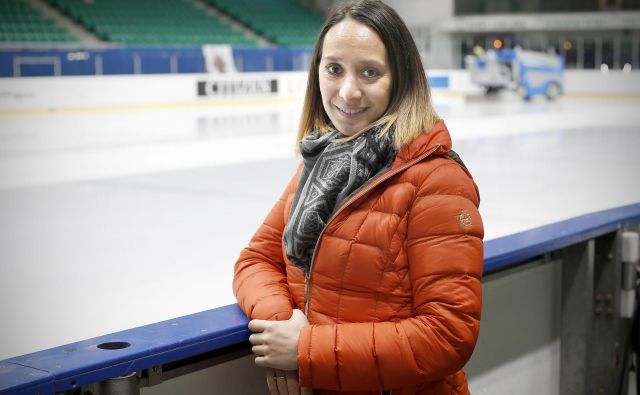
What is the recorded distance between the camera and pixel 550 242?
6.92 ft

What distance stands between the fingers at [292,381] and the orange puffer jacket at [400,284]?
47 millimetres

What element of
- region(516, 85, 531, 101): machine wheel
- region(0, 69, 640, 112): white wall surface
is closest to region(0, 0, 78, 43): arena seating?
region(0, 69, 640, 112): white wall surface

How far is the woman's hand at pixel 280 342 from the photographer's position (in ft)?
4.51

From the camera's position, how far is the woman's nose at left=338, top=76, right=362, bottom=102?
144 centimetres

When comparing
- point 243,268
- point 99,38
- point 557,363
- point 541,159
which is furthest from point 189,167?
point 99,38

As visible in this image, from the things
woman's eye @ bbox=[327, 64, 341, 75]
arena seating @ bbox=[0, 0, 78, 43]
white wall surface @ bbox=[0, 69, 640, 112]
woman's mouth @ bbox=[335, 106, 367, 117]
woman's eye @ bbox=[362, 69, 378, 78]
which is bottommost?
white wall surface @ bbox=[0, 69, 640, 112]

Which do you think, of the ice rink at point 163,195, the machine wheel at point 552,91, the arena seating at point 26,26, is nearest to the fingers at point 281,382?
the ice rink at point 163,195

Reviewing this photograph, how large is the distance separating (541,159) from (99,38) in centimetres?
1341

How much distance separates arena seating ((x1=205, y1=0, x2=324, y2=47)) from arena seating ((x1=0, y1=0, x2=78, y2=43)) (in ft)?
22.0

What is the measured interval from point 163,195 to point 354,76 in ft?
16.2

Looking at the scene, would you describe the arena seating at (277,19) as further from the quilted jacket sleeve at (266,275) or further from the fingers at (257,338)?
the fingers at (257,338)

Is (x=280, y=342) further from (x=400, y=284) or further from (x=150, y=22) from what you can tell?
(x=150, y=22)

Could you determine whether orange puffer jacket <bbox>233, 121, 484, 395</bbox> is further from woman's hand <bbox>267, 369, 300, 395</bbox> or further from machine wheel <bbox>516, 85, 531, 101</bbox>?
machine wheel <bbox>516, 85, 531, 101</bbox>

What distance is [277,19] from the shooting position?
2544 centimetres
